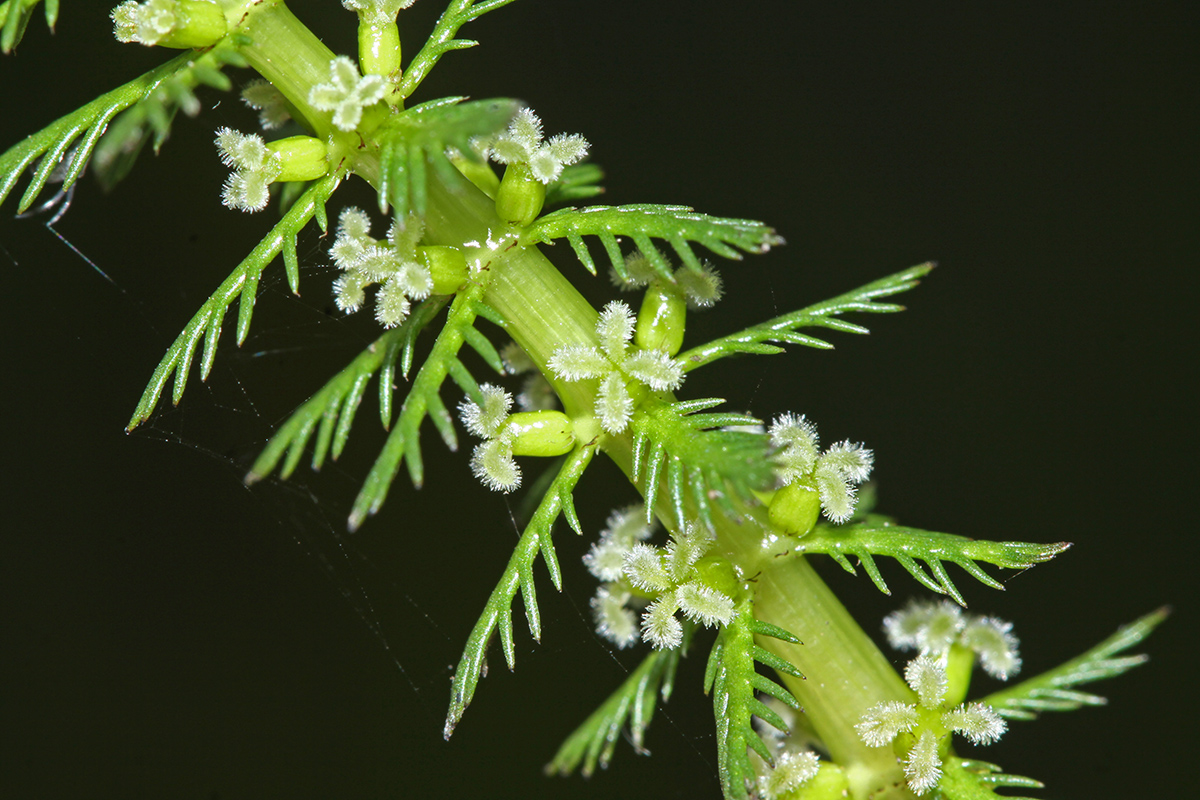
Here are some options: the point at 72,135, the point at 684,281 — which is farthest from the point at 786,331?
the point at 72,135

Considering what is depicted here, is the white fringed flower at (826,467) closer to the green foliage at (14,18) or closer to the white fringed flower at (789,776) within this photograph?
the white fringed flower at (789,776)

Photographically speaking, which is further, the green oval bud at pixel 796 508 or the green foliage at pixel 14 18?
the green oval bud at pixel 796 508

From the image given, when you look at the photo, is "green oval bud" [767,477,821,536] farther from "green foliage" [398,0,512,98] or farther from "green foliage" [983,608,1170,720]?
"green foliage" [398,0,512,98]

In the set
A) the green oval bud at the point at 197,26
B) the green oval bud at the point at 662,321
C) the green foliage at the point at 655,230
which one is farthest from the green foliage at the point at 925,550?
the green oval bud at the point at 197,26

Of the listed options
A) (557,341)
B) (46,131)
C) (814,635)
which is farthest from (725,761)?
(46,131)

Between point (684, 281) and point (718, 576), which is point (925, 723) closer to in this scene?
point (718, 576)
